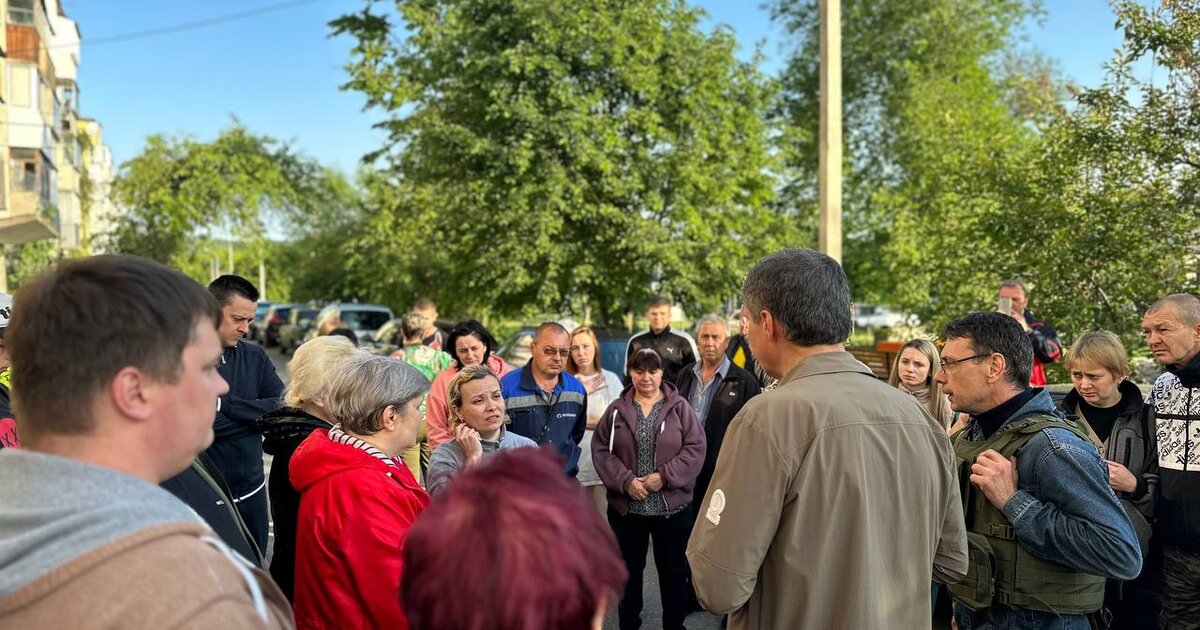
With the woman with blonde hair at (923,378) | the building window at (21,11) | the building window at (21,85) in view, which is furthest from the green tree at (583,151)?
the building window at (21,11)

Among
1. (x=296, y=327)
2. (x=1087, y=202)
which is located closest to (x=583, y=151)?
(x=1087, y=202)

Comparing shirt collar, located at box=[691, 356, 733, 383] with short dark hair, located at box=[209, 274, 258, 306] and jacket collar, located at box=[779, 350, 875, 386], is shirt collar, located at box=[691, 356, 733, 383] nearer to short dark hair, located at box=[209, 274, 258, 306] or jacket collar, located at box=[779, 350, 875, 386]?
short dark hair, located at box=[209, 274, 258, 306]

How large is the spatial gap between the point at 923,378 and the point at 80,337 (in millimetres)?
4983

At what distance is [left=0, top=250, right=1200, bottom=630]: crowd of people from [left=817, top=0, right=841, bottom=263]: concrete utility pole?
4.42m

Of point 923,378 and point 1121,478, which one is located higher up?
point 923,378

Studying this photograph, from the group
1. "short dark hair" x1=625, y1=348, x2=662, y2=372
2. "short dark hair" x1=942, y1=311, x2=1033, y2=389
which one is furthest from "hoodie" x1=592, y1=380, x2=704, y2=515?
"short dark hair" x1=942, y1=311, x2=1033, y2=389

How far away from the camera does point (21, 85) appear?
29188 millimetres

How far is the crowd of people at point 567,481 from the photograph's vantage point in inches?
51.4

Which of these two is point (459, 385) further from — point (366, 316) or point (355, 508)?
point (366, 316)

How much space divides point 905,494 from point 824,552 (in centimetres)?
29

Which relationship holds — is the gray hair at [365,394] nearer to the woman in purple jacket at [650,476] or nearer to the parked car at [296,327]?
the woman in purple jacket at [650,476]

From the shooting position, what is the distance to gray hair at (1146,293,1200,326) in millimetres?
4363

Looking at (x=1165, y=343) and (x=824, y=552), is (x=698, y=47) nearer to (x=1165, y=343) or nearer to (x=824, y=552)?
(x=1165, y=343)

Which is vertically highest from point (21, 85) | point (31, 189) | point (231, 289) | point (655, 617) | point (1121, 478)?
point (21, 85)
